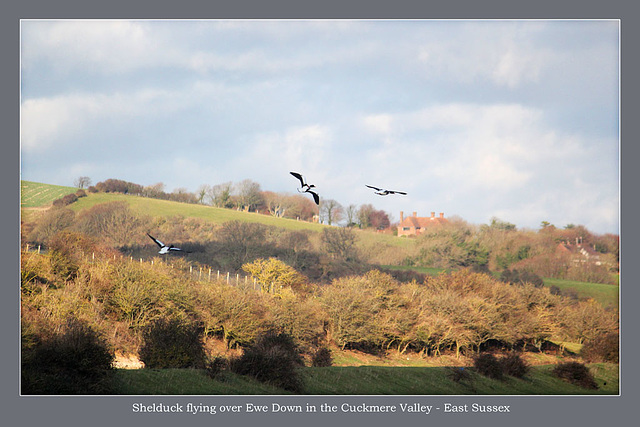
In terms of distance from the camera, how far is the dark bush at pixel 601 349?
32.8 m

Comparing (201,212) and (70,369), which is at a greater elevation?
(201,212)

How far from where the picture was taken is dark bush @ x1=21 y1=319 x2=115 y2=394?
1745cm

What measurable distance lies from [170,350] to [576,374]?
19149mm

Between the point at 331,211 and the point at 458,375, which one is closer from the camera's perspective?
the point at 458,375

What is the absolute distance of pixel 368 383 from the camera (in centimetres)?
2448

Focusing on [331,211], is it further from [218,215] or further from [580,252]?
[580,252]

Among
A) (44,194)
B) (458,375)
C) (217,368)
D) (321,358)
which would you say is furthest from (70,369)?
(44,194)

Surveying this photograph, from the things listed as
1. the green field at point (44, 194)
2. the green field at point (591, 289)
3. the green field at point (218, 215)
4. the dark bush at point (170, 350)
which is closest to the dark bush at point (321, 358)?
the dark bush at point (170, 350)

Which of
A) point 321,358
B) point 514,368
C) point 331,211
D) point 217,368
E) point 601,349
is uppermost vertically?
point 331,211

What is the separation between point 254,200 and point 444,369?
54586mm

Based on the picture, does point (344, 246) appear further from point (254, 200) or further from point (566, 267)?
point (566, 267)

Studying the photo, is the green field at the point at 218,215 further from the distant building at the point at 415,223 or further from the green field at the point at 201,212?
the distant building at the point at 415,223

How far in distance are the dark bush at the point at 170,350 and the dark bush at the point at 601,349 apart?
21.0 m

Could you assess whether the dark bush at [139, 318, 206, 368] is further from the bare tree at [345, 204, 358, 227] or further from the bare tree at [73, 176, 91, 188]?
the bare tree at [345, 204, 358, 227]
